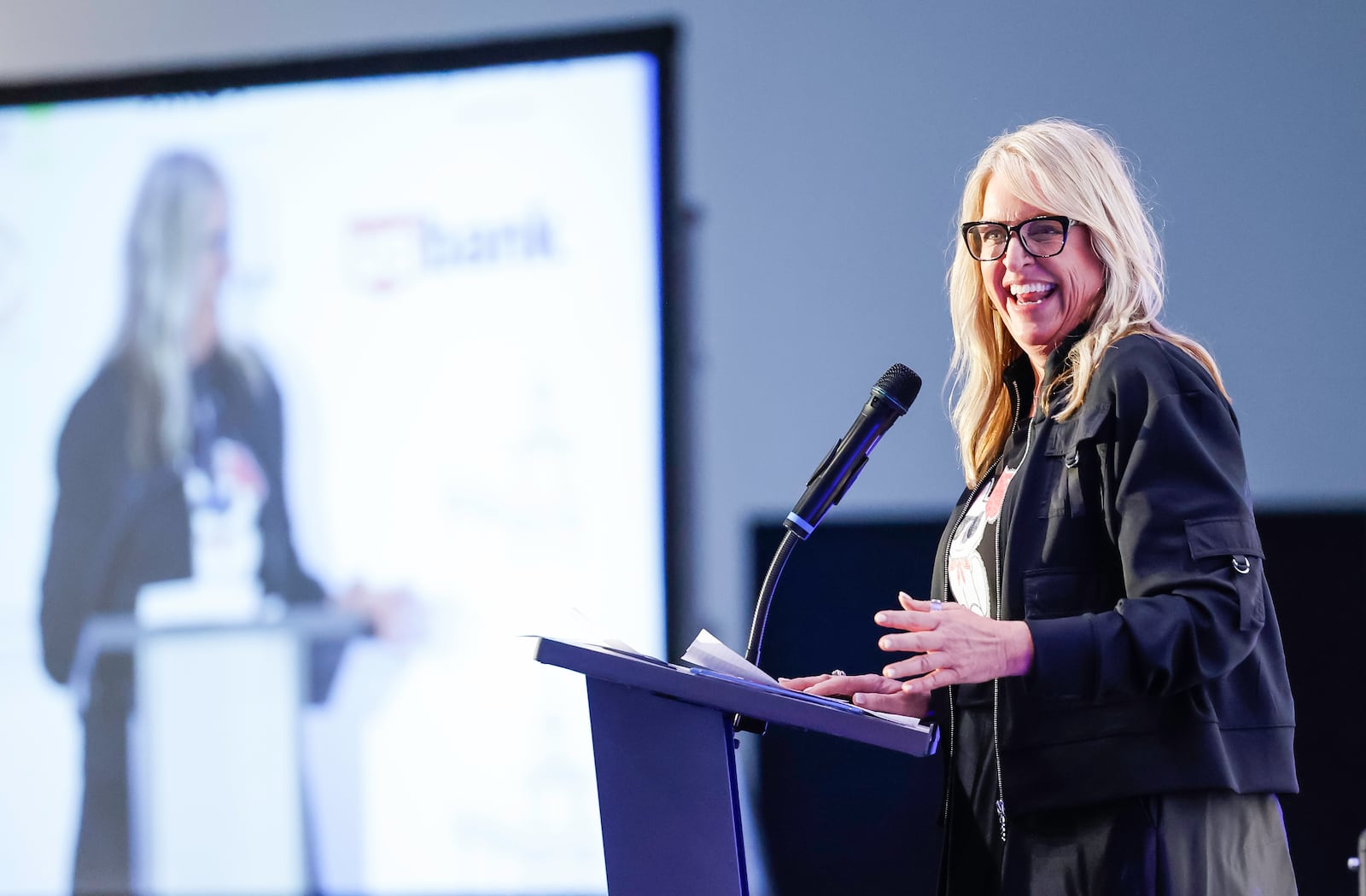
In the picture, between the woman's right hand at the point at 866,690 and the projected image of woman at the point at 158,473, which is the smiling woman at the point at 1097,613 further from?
the projected image of woman at the point at 158,473

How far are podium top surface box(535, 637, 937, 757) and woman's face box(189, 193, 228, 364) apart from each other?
2530mm

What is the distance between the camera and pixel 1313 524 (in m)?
2.49

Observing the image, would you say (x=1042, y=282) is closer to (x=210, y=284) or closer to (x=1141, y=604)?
(x=1141, y=604)

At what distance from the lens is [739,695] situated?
3.71 feet

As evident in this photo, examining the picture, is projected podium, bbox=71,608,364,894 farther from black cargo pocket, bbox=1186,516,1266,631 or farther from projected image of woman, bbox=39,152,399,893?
black cargo pocket, bbox=1186,516,1266,631

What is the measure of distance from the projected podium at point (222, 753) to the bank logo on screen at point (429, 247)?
89 cm

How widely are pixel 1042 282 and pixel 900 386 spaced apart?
0.23 m

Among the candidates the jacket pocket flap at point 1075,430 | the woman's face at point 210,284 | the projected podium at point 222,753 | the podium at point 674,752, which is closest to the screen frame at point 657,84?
the woman's face at point 210,284

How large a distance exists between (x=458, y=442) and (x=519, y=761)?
815mm

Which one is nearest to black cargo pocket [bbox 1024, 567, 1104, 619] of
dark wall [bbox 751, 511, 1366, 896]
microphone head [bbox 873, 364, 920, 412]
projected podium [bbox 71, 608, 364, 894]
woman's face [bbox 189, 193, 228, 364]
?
microphone head [bbox 873, 364, 920, 412]

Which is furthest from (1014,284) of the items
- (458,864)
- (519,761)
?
(458,864)

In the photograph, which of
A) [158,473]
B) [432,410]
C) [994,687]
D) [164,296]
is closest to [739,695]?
[994,687]

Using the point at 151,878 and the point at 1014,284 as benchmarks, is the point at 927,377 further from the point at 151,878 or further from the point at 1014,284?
the point at 151,878

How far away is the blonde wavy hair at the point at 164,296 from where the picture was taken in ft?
11.0
